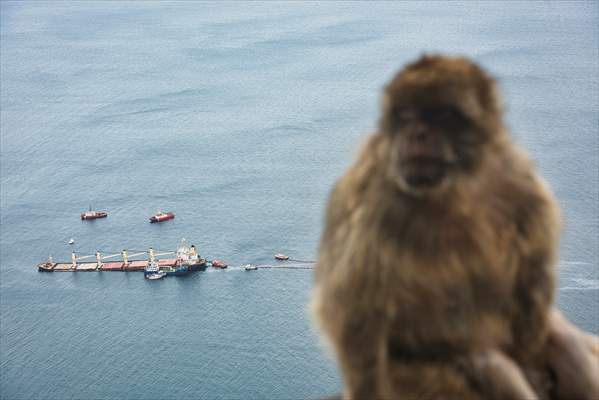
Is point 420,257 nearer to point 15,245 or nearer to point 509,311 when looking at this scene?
point 509,311

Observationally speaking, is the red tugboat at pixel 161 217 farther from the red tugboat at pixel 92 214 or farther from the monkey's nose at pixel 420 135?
the monkey's nose at pixel 420 135

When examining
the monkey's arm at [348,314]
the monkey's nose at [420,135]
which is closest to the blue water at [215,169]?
the monkey's arm at [348,314]

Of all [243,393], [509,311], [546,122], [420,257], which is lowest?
[243,393]

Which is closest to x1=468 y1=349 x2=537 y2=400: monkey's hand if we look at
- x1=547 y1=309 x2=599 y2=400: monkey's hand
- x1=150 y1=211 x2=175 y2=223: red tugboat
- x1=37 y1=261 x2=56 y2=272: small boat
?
x1=547 y1=309 x2=599 y2=400: monkey's hand

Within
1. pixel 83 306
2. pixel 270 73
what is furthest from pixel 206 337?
pixel 270 73

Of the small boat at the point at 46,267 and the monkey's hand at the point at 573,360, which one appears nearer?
the monkey's hand at the point at 573,360

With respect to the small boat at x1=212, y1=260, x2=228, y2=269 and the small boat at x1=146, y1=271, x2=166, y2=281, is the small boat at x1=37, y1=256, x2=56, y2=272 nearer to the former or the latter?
the small boat at x1=146, y1=271, x2=166, y2=281

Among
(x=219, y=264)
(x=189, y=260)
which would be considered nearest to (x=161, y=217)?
(x=189, y=260)
